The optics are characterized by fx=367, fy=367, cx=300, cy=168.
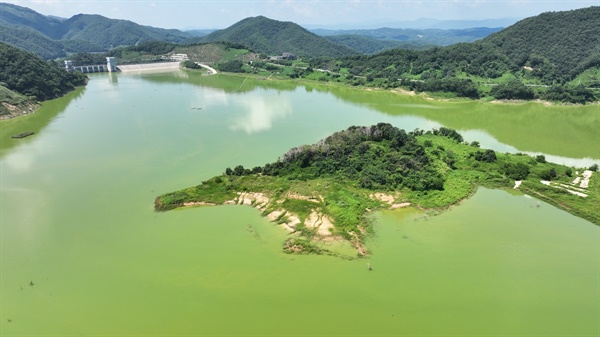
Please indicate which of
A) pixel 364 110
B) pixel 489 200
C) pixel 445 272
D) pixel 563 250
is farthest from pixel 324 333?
pixel 364 110

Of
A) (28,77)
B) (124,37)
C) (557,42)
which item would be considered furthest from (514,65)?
(124,37)

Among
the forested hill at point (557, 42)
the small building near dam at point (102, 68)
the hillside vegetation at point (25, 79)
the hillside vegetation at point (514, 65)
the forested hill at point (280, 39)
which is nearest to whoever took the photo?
the hillside vegetation at point (25, 79)

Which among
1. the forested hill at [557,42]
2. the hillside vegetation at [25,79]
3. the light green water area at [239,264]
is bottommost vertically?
the light green water area at [239,264]

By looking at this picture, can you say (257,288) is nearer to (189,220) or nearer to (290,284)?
(290,284)

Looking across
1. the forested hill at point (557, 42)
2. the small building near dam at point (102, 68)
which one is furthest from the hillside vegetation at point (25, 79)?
the forested hill at point (557, 42)

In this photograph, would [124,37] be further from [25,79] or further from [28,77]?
[25,79]

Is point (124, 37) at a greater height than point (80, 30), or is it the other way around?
point (80, 30)

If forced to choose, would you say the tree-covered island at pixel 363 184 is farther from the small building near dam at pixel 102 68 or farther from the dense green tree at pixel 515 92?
Answer: the small building near dam at pixel 102 68

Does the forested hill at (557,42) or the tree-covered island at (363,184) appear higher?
the forested hill at (557,42)
